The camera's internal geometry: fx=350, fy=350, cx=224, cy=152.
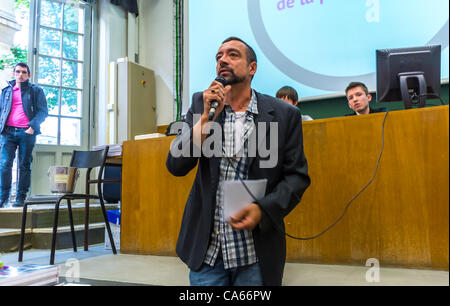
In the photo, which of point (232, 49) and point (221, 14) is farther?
point (221, 14)

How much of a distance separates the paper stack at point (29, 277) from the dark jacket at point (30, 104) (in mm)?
2358

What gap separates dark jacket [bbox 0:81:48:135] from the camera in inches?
135

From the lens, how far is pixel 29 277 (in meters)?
1.25

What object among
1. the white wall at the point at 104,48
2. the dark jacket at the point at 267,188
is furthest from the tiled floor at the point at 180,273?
the white wall at the point at 104,48

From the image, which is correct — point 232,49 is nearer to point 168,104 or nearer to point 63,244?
point 63,244

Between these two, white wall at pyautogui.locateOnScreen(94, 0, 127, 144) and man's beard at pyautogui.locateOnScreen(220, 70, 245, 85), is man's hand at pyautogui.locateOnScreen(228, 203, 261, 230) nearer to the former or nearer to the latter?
man's beard at pyautogui.locateOnScreen(220, 70, 245, 85)

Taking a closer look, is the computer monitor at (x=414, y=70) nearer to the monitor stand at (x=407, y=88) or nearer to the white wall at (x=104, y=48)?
the monitor stand at (x=407, y=88)

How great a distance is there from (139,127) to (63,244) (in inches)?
73.7

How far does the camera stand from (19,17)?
13.0ft

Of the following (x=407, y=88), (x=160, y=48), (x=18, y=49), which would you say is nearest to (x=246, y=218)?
(x=407, y=88)

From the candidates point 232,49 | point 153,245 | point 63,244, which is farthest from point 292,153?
point 63,244

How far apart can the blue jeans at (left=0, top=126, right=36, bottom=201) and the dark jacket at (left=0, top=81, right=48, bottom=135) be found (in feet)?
0.37

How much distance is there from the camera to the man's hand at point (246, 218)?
904 mm

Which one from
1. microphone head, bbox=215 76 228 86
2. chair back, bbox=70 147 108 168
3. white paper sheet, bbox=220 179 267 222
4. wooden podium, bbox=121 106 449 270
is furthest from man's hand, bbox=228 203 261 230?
chair back, bbox=70 147 108 168
